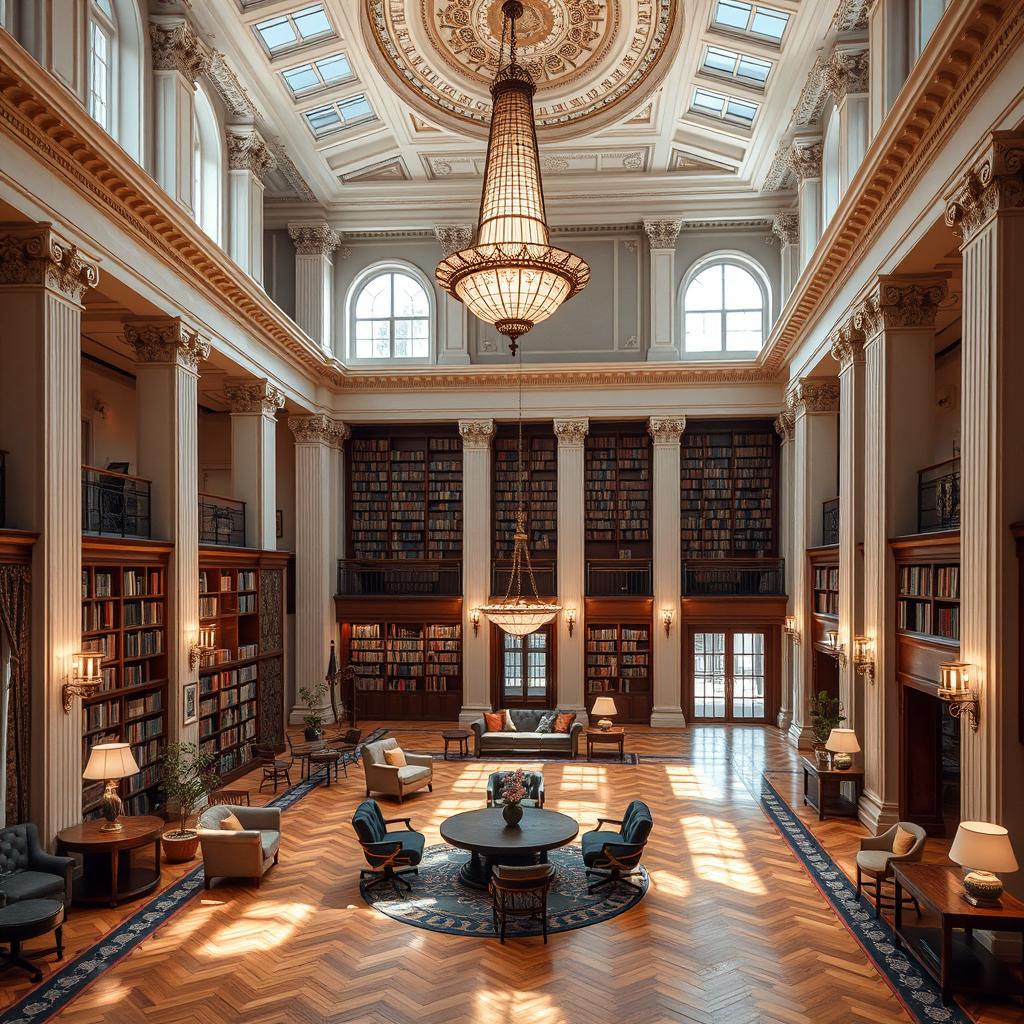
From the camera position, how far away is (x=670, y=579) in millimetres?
16125

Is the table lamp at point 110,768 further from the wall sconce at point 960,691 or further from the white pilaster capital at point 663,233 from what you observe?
the white pilaster capital at point 663,233

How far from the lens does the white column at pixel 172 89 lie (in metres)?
9.66

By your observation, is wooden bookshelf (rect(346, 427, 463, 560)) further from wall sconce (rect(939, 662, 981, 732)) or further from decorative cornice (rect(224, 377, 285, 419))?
wall sconce (rect(939, 662, 981, 732))

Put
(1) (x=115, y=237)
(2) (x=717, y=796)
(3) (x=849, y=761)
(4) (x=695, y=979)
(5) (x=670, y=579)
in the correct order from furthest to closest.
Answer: (5) (x=670, y=579) → (2) (x=717, y=796) → (3) (x=849, y=761) → (1) (x=115, y=237) → (4) (x=695, y=979)

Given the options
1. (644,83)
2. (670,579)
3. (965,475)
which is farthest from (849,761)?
(644,83)

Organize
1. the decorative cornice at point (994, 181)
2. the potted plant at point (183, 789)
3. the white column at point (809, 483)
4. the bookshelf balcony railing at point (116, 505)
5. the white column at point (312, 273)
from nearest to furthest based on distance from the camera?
the decorative cornice at point (994, 181) → the potted plant at point (183, 789) → the bookshelf balcony railing at point (116, 505) → the white column at point (809, 483) → the white column at point (312, 273)

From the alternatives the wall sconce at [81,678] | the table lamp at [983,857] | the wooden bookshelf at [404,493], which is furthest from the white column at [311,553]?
the table lamp at [983,857]

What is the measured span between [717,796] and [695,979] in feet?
16.8

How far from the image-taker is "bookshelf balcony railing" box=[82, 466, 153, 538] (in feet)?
29.5

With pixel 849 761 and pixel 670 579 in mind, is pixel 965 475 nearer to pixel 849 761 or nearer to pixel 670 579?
pixel 849 761

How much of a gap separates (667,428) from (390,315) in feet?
18.5

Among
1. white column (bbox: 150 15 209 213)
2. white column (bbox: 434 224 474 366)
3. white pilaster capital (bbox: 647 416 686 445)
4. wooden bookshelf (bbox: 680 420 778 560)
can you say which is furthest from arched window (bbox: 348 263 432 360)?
white column (bbox: 150 15 209 213)

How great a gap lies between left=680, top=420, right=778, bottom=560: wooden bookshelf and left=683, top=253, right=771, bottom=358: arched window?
1.47 m

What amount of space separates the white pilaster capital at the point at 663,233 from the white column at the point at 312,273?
5745 millimetres
